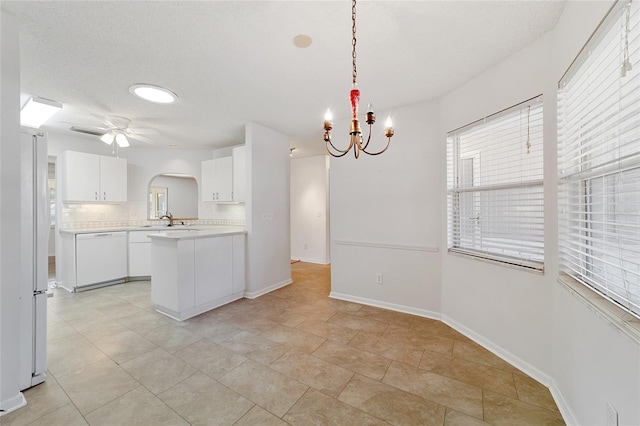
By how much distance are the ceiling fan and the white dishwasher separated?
5.06 ft

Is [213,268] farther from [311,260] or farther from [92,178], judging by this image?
[311,260]

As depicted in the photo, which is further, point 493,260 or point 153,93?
point 153,93

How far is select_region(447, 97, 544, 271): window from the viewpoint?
1926mm

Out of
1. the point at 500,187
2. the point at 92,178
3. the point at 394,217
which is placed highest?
the point at 92,178

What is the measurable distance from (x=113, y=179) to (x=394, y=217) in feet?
15.7

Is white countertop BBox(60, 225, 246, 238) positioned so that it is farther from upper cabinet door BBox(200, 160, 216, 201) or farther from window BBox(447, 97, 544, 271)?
window BBox(447, 97, 544, 271)

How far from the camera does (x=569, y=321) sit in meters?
1.51

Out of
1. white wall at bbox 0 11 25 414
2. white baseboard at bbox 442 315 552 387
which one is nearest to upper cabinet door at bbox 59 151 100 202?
white wall at bbox 0 11 25 414

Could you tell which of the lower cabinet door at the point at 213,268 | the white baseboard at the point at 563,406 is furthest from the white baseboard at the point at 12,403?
the white baseboard at the point at 563,406

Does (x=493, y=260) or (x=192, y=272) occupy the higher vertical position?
(x=493, y=260)

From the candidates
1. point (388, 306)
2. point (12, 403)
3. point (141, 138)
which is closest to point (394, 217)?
point (388, 306)

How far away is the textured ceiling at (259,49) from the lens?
1.54 meters

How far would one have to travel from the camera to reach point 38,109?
9.39ft

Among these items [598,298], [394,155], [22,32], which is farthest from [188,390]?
[394,155]
